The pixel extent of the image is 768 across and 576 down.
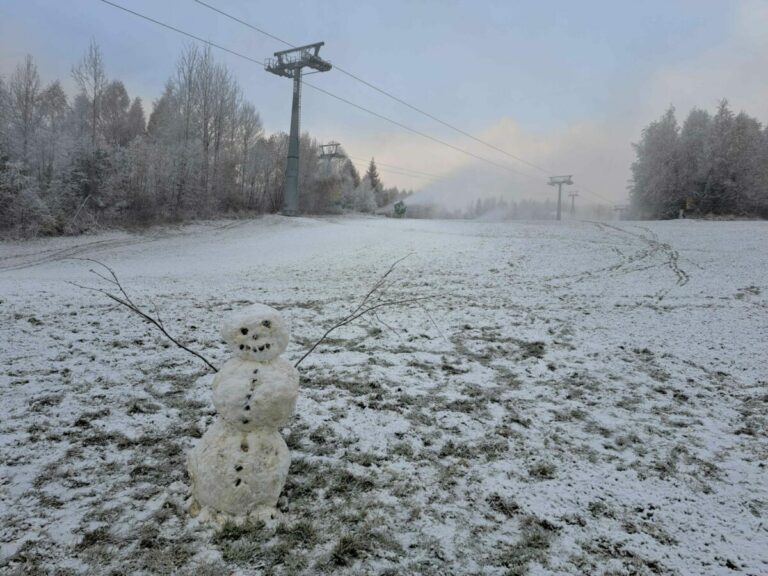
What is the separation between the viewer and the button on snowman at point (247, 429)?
256 cm

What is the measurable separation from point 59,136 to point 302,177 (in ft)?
64.1

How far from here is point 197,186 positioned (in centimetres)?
2662

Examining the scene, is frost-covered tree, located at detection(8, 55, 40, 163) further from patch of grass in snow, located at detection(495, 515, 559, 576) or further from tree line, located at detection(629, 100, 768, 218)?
tree line, located at detection(629, 100, 768, 218)

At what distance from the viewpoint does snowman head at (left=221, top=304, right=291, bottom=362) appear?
262 centimetres

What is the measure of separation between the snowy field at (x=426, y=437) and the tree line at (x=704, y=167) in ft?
98.4

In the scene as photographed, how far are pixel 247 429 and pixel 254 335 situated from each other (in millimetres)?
616

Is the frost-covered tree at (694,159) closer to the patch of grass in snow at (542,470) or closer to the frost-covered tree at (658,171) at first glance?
the frost-covered tree at (658,171)

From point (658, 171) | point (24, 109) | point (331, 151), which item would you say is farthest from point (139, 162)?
point (658, 171)

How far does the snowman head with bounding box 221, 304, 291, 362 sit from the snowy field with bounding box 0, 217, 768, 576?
111 cm

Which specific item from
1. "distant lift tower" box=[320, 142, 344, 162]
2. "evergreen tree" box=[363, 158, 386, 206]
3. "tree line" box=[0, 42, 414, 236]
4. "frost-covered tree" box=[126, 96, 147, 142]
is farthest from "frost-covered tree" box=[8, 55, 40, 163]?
"evergreen tree" box=[363, 158, 386, 206]

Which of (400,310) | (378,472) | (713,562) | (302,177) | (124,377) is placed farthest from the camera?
(302,177)

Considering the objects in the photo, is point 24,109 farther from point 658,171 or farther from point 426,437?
point 658,171

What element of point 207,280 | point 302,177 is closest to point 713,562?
point 207,280

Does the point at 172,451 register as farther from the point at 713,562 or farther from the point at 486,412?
the point at 713,562
